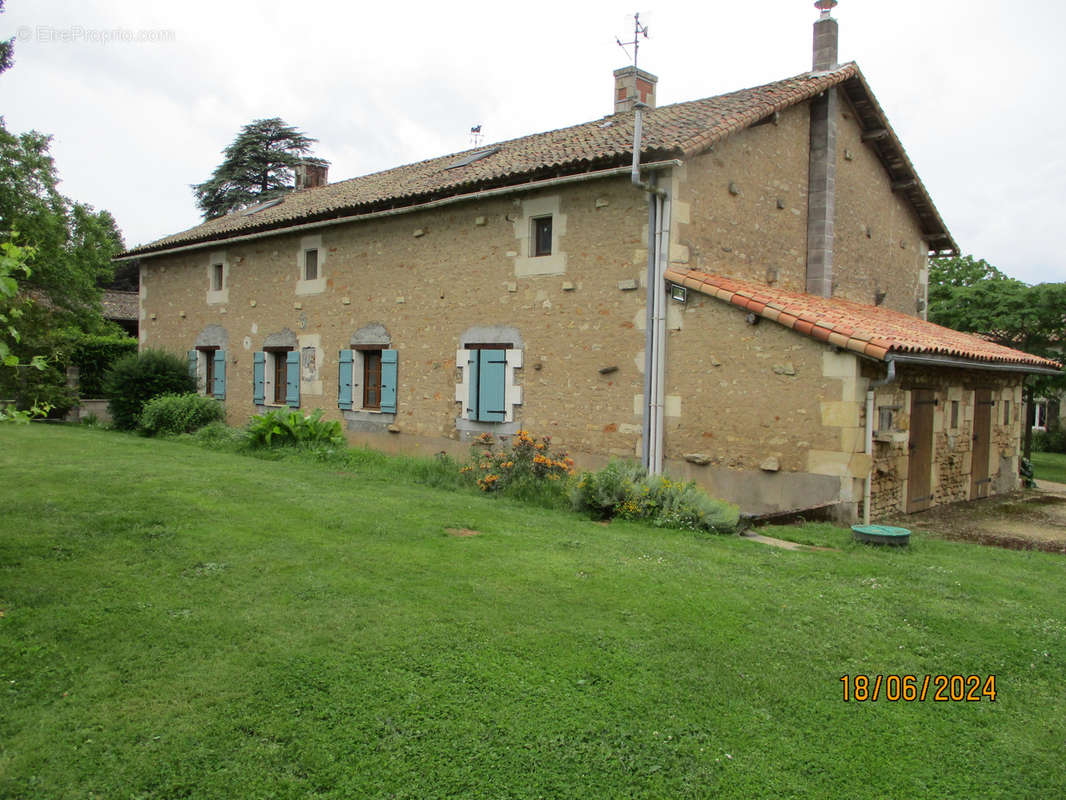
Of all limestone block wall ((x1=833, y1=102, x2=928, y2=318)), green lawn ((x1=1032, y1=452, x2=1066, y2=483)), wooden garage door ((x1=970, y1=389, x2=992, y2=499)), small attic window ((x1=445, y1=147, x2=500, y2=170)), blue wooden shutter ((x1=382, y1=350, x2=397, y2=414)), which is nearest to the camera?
wooden garage door ((x1=970, y1=389, x2=992, y2=499))

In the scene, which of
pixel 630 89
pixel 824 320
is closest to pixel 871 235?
pixel 630 89

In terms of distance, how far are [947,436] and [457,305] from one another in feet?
24.6

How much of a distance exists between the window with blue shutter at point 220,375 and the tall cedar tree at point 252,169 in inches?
714

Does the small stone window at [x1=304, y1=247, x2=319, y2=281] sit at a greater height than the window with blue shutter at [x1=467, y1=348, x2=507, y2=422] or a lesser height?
greater

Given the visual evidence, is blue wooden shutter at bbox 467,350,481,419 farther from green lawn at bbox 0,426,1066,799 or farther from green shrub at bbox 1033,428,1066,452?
green shrub at bbox 1033,428,1066,452

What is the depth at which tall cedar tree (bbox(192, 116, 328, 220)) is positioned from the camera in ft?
107

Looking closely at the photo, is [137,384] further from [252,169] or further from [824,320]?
[252,169]

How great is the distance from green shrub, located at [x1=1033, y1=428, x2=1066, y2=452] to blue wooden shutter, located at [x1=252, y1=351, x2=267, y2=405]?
23395 mm

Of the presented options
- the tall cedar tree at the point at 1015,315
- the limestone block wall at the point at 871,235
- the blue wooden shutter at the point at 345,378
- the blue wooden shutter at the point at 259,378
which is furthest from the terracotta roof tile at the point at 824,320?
the blue wooden shutter at the point at 259,378

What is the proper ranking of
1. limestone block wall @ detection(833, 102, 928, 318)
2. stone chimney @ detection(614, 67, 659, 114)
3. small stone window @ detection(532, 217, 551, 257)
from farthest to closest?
stone chimney @ detection(614, 67, 659, 114) < limestone block wall @ detection(833, 102, 928, 318) < small stone window @ detection(532, 217, 551, 257)

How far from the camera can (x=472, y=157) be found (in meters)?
14.8

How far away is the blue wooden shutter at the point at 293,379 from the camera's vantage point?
14.6 m

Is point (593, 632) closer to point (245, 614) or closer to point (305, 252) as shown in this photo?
point (245, 614)
